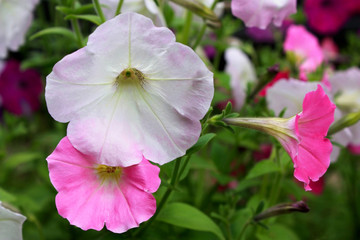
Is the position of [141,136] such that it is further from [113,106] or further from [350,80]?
[350,80]

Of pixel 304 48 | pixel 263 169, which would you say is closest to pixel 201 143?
pixel 263 169

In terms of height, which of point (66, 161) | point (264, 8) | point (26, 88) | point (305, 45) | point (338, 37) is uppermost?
point (264, 8)

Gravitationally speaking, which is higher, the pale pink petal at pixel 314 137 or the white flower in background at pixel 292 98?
the pale pink petal at pixel 314 137

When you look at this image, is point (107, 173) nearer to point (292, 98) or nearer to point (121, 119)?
point (121, 119)

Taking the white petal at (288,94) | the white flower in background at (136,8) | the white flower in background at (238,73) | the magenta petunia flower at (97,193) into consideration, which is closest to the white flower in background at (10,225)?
the magenta petunia flower at (97,193)

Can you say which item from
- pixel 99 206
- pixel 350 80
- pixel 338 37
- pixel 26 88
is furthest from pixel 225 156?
pixel 338 37

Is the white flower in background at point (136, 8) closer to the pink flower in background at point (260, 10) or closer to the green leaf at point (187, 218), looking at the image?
the pink flower in background at point (260, 10)
